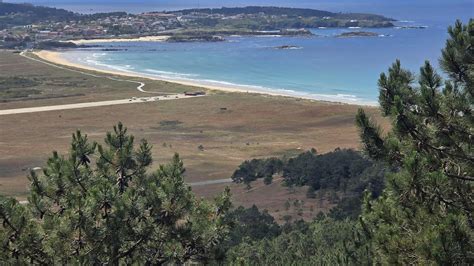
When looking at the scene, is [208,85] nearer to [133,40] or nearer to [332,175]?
[332,175]

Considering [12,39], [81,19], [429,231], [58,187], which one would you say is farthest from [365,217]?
[81,19]

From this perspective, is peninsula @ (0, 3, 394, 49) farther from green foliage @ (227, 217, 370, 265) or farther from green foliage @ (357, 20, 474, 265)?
green foliage @ (357, 20, 474, 265)

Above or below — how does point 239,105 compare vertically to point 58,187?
below

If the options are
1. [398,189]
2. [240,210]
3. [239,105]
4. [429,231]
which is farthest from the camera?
[239,105]

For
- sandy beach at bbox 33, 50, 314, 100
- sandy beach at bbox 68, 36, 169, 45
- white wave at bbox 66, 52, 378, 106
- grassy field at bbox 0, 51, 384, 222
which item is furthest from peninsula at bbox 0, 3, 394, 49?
grassy field at bbox 0, 51, 384, 222

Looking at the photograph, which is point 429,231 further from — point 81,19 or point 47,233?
A: point 81,19

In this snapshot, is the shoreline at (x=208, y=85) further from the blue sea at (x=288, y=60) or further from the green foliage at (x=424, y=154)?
the green foliage at (x=424, y=154)

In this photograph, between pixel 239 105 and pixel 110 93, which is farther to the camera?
pixel 110 93
